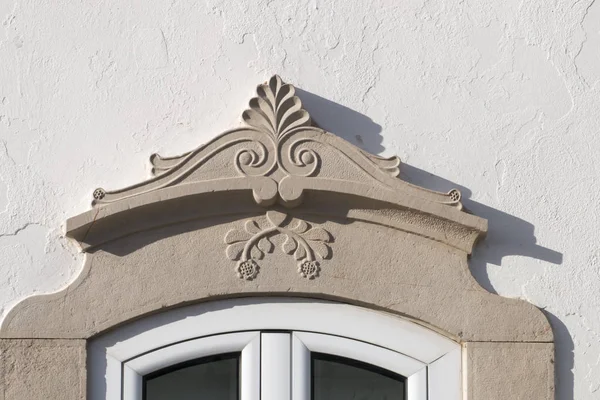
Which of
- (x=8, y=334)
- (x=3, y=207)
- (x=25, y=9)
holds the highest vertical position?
(x=25, y=9)

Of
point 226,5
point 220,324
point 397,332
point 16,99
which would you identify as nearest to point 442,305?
point 397,332

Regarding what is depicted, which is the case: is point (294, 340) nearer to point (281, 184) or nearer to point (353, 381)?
point (353, 381)

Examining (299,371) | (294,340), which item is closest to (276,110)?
(294,340)

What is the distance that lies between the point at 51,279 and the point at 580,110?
7.02 ft

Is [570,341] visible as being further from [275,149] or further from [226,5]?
[226,5]

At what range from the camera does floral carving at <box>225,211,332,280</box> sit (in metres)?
5.30

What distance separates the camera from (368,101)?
5.52 metres

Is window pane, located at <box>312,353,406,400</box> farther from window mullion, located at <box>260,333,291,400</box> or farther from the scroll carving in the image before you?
the scroll carving

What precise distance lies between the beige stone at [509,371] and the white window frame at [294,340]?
71 mm

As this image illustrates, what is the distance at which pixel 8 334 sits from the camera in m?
5.17

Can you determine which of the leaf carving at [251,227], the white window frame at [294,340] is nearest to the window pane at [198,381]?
the white window frame at [294,340]

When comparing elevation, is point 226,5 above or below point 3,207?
above

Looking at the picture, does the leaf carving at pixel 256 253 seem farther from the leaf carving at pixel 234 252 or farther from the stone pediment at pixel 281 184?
the stone pediment at pixel 281 184

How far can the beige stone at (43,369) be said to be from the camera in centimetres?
513
